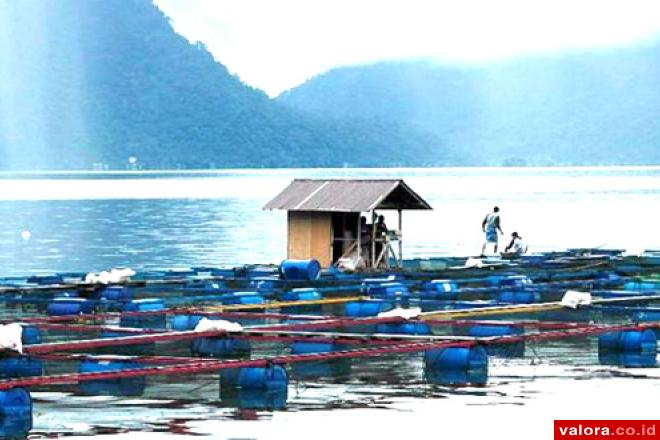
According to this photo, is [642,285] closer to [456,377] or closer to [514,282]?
[514,282]

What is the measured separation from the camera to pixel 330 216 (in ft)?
136

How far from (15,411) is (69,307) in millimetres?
12298

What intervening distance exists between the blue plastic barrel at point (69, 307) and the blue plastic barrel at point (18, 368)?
8.07 meters

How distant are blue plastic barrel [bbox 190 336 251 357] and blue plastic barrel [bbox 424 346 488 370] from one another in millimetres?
3347

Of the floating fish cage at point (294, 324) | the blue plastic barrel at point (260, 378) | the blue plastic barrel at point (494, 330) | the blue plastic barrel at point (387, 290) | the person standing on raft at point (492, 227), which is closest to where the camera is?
the blue plastic barrel at point (260, 378)

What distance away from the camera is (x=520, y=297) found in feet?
112

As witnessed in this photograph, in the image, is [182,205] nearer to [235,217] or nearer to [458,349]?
[235,217]

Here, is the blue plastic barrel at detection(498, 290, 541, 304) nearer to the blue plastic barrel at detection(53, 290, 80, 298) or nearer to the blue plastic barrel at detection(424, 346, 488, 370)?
the blue plastic barrel at detection(53, 290, 80, 298)

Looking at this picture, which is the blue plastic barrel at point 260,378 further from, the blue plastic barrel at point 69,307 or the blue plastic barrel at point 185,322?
the blue plastic barrel at point 69,307

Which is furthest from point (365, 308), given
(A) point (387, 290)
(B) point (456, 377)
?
(B) point (456, 377)

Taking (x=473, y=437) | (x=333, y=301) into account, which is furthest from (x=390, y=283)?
(x=473, y=437)

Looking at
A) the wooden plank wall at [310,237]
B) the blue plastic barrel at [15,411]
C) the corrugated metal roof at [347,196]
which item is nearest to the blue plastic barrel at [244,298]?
the corrugated metal roof at [347,196]

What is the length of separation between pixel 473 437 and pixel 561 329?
8718 millimetres

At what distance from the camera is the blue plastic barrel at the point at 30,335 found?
27547 millimetres
